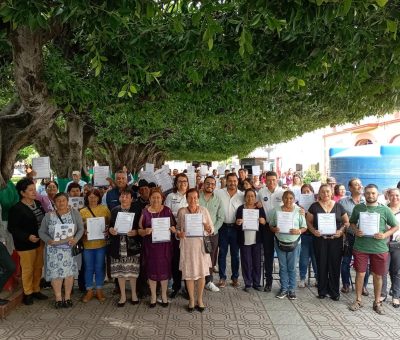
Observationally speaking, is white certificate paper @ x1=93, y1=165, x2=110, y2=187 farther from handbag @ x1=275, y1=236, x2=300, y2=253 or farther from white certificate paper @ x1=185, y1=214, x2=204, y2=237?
handbag @ x1=275, y1=236, x2=300, y2=253

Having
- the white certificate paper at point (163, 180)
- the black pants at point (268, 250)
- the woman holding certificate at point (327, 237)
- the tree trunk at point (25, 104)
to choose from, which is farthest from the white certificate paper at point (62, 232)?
the woman holding certificate at point (327, 237)

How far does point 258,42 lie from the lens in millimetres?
5105

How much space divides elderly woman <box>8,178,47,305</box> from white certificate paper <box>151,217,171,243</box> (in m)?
1.84

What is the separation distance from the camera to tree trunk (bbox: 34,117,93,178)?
13117mm

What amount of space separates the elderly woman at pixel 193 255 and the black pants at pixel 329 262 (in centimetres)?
188

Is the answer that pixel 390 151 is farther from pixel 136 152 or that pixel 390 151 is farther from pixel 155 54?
pixel 136 152

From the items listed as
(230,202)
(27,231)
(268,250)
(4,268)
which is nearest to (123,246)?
(27,231)

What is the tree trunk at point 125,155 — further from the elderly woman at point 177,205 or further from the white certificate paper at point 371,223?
the white certificate paper at point 371,223

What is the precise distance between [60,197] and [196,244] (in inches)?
86.7

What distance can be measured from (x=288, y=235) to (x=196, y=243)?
157 cm

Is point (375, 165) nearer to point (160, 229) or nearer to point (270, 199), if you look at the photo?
point (270, 199)

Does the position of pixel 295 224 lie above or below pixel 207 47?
below

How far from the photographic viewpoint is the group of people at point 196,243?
582 centimetres

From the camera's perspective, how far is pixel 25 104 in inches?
244
